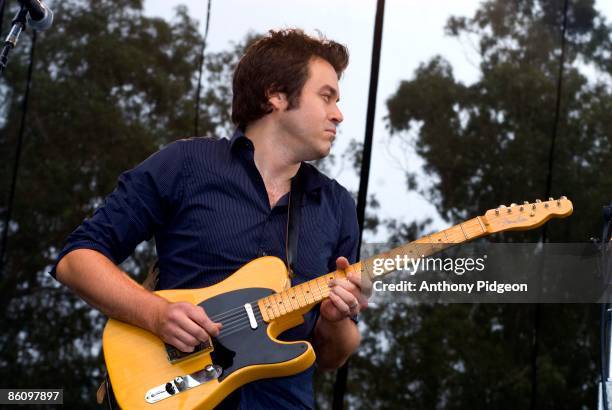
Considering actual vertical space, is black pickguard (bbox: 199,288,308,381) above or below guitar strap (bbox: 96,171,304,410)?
below

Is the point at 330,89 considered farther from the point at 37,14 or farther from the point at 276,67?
the point at 37,14

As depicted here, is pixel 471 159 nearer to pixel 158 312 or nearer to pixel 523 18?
pixel 523 18

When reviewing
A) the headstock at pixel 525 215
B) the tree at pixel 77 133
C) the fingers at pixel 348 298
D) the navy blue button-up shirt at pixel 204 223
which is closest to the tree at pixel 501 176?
the tree at pixel 77 133

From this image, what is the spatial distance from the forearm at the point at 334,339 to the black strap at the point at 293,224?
0.57 ft

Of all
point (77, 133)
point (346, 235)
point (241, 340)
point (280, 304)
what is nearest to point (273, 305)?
point (280, 304)

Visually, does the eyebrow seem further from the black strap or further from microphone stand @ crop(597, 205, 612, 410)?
microphone stand @ crop(597, 205, 612, 410)

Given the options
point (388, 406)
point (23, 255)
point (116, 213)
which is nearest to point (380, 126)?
point (388, 406)

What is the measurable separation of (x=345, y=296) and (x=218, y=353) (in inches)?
13.2

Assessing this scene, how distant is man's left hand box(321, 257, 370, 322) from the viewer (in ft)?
6.65

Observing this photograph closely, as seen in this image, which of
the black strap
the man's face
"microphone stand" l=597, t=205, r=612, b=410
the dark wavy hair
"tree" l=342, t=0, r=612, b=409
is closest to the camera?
"microphone stand" l=597, t=205, r=612, b=410

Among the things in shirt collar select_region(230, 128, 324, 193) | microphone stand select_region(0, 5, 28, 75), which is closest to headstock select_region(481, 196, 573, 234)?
shirt collar select_region(230, 128, 324, 193)

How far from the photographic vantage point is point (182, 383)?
1.96 m

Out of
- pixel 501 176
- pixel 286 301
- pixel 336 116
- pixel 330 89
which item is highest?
pixel 501 176

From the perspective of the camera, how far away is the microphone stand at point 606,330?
1.93 m
